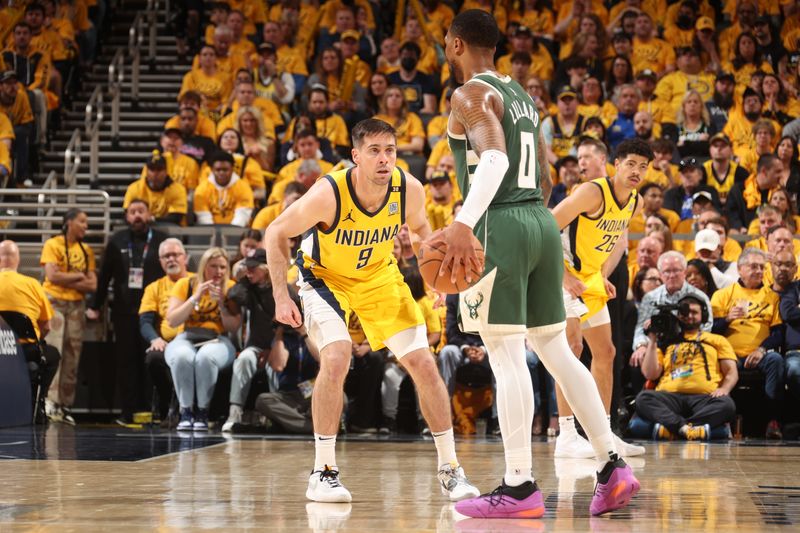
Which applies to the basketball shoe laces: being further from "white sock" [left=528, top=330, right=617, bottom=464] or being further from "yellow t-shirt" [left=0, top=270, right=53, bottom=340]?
"yellow t-shirt" [left=0, top=270, right=53, bottom=340]

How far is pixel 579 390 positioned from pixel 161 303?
681 centimetres

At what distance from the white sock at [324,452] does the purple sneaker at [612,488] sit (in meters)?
1.33

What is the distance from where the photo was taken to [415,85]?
14531 millimetres

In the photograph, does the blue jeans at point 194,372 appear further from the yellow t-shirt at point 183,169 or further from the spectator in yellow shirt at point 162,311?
the yellow t-shirt at point 183,169

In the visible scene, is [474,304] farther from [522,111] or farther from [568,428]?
[568,428]

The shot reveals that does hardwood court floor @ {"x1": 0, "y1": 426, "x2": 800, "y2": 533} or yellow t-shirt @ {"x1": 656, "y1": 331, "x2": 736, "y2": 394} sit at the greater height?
yellow t-shirt @ {"x1": 656, "y1": 331, "x2": 736, "y2": 394}

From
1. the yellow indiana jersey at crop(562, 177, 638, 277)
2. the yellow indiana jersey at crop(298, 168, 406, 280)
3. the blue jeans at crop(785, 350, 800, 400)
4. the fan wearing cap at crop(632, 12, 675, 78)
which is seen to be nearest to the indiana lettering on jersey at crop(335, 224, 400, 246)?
the yellow indiana jersey at crop(298, 168, 406, 280)

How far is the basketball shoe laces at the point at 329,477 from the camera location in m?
5.36

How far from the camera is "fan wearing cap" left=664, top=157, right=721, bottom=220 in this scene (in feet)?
39.2

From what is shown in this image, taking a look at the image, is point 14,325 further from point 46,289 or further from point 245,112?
point 245,112

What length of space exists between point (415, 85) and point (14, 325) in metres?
6.31

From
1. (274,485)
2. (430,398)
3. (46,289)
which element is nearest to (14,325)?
(46,289)

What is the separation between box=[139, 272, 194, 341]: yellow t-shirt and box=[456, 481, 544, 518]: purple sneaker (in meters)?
6.69

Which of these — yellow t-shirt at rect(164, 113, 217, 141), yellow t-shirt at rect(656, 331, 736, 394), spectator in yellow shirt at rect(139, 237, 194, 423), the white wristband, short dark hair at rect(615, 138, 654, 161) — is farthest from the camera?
yellow t-shirt at rect(164, 113, 217, 141)
